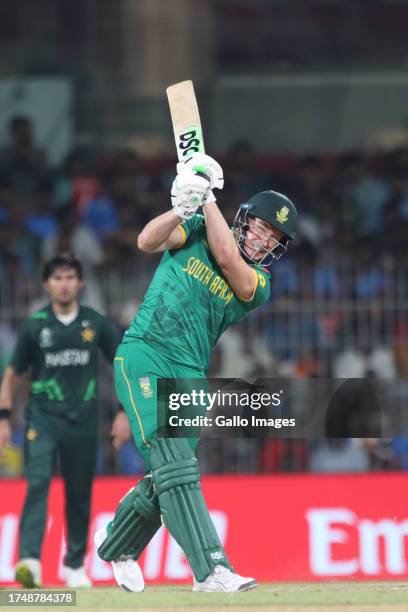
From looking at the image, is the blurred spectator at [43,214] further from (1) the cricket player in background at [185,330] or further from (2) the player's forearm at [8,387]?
(1) the cricket player in background at [185,330]

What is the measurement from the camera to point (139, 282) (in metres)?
12.0

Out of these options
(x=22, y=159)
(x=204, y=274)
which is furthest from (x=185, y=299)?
(x=22, y=159)

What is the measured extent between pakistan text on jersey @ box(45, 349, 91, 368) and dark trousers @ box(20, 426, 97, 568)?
435 mm

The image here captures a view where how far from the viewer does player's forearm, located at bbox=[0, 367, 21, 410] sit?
9672mm

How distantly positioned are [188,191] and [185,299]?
595 mm

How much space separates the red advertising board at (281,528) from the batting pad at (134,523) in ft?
9.31

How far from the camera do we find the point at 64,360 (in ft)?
31.8

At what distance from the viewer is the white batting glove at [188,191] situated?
6.82m

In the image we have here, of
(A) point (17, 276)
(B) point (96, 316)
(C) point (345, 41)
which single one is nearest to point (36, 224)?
(A) point (17, 276)

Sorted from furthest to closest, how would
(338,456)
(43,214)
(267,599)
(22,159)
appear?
(22,159) < (43,214) < (338,456) < (267,599)

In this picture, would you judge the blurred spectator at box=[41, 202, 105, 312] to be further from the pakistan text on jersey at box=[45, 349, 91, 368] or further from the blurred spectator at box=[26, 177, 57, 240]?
the pakistan text on jersey at box=[45, 349, 91, 368]

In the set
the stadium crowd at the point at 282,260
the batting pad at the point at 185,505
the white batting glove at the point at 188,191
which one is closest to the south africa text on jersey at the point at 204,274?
the white batting glove at the point at 188,191

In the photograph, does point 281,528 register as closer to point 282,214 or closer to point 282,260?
point 282,260

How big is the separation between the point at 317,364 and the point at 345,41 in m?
8.48
